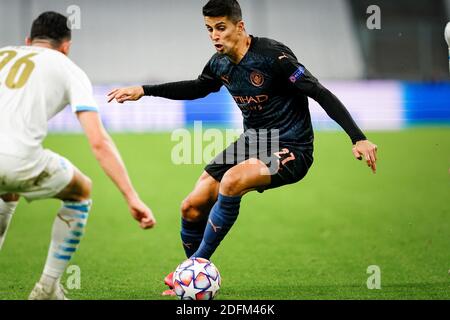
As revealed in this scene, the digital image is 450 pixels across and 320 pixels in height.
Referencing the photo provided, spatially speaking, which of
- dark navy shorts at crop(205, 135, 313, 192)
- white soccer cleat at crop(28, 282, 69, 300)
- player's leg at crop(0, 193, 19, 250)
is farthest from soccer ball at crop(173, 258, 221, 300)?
player's leg at crop(0, 193, 19, 250)

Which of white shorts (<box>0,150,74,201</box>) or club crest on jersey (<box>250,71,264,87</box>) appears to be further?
club crest on jersey (<box>250,71,264,87</box>)

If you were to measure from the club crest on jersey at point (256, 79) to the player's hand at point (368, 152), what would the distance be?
0.84m

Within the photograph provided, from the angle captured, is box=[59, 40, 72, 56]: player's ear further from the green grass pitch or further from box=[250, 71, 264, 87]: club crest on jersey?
the green grass pitch

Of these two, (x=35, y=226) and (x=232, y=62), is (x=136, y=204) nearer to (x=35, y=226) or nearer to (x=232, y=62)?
(x=232, y=62)

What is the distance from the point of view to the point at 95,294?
5.62m

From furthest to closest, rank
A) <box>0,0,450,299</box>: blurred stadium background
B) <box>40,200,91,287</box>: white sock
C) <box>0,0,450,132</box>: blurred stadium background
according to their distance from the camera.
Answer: <box>0,0,450,132</box>: blurred stadium background → <box>0,0,450,299</box>: blurred stadium background → <box>40,200,91,287</box>: white sock

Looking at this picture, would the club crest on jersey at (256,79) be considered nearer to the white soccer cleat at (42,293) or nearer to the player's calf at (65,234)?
the player's calf at (65,234)

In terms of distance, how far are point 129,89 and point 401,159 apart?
32.1 feet

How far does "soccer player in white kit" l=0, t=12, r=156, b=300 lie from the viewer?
4520mm

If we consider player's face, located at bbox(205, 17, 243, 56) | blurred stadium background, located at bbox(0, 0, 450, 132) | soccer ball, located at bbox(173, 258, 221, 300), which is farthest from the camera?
blurred stadium background, located at bbox(0, 0, 450, 132)

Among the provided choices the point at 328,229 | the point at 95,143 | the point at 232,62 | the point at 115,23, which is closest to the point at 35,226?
the point at 328,229

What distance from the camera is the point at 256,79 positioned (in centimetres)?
565

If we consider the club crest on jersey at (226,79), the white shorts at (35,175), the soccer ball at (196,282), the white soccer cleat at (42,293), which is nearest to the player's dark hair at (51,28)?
the white shorts at (35,175)

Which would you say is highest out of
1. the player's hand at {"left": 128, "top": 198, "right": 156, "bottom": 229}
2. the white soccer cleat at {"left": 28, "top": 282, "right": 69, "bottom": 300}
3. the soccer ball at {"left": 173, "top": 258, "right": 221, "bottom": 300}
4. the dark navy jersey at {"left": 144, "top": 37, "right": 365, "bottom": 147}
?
the dark navy jersey at {"left": 144, "top": 37, "right": 365, "bottom": 147}
